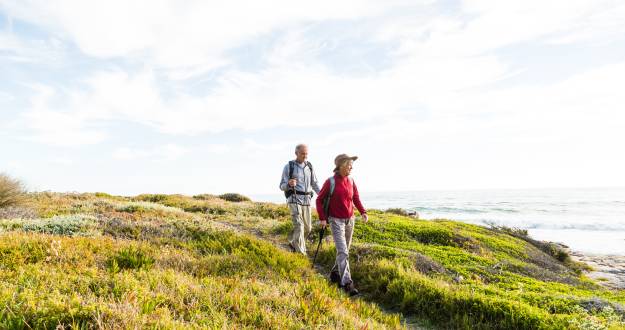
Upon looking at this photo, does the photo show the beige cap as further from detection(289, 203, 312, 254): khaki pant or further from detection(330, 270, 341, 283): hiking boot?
detection(330, 270, 341, 283): hiking boot

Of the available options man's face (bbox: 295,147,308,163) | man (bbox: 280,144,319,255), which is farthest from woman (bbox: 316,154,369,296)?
man's face (bbox: 295,147,308,163)

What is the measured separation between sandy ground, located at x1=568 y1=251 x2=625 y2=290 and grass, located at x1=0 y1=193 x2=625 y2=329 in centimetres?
538

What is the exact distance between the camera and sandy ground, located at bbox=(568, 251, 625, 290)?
48.4 feet

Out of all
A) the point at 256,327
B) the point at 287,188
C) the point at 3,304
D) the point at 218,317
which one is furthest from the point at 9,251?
the point at 287,188

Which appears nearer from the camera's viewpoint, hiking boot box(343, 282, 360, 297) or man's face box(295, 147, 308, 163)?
hiking boot box(343, 282, 360, 297)

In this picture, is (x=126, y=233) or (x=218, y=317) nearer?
(x=218, y=317)

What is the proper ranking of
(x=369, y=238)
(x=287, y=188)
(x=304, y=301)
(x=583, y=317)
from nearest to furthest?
1. (x=304, y=301)
2. (x=583, y=317)
3. (x=287, y=188)
4. (x=369, y=238)

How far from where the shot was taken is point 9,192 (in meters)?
14.4

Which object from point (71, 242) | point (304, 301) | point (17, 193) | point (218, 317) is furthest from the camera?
point (17, 193)

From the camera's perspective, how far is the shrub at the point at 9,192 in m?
14.2

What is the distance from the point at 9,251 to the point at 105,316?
387 centimetres

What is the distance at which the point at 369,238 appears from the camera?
1376 cm

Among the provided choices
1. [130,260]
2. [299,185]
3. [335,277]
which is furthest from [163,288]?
[299,185]

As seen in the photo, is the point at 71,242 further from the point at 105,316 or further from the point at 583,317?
the point at 583,317
